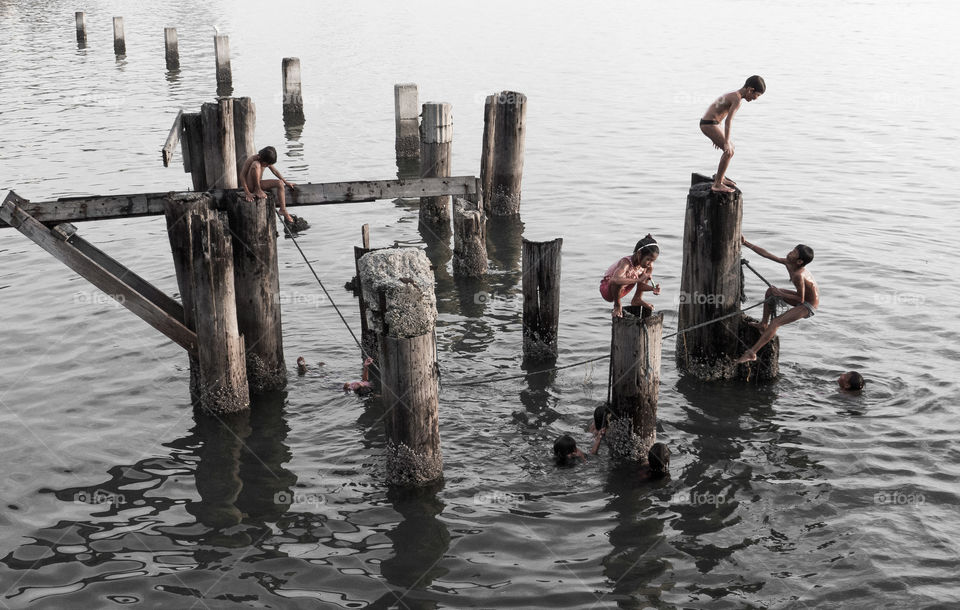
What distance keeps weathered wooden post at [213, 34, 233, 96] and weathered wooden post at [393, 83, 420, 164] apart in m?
12.9

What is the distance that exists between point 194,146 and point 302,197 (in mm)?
2067

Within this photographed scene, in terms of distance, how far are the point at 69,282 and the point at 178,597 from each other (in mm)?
9415

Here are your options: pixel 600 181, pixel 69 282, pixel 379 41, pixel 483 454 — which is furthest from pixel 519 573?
pixel 379 41

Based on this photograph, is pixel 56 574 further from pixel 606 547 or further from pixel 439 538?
pixel 606 547

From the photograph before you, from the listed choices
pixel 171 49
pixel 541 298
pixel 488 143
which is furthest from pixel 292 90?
pixel 541 298

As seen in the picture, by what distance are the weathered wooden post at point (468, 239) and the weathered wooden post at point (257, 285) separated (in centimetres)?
472

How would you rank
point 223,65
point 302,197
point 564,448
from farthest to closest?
point 223,65, point 302,197, point 564,448

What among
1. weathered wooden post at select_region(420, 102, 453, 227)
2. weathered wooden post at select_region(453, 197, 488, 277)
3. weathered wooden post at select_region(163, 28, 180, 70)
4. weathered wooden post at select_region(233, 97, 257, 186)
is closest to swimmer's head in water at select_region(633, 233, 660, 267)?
weathered wooden post at select_region(453, 197, 488, 277)

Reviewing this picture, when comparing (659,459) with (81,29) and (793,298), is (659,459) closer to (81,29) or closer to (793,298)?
(793,298)

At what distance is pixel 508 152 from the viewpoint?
17.1 meters

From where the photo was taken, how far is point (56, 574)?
25.6 feet

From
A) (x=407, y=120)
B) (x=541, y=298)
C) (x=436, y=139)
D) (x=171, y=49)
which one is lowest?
(x=541, y=298)

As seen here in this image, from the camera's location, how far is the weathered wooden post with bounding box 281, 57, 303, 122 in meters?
27.3

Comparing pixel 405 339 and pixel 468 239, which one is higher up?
pixel 468 239
